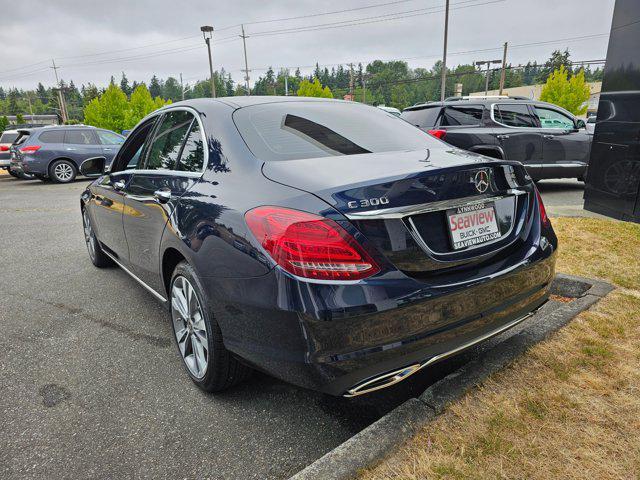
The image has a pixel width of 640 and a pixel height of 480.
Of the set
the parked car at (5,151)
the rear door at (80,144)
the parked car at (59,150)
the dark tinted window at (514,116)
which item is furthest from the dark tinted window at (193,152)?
the parked car at (5,151)

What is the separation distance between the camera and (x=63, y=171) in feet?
45.8

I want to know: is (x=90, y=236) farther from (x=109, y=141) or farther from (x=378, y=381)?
(x=109, y=141)

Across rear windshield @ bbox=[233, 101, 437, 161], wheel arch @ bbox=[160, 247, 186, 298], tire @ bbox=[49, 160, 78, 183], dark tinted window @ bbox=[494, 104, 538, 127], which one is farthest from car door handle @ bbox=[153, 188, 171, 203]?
tire @ bbox=[49, 160, 78, 183]

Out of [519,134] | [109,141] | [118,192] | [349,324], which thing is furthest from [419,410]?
[109,141]

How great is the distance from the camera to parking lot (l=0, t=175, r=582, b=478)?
77.7 inches

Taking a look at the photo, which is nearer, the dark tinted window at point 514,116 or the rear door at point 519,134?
the rear door at point 519,134

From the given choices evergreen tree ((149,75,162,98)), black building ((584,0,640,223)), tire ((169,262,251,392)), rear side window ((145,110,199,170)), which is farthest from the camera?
evergreen tree ((149,75,162,98))

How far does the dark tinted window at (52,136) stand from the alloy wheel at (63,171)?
725 millimetres

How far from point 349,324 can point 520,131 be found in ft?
25.9

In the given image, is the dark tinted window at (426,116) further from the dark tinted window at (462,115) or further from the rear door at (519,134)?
the rear door at (519,134)

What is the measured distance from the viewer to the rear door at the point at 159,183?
2.54 m

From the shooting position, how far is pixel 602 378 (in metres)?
2.25

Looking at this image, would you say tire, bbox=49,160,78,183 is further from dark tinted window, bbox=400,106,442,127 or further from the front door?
the front door

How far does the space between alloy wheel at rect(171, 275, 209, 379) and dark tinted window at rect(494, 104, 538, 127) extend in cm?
748
